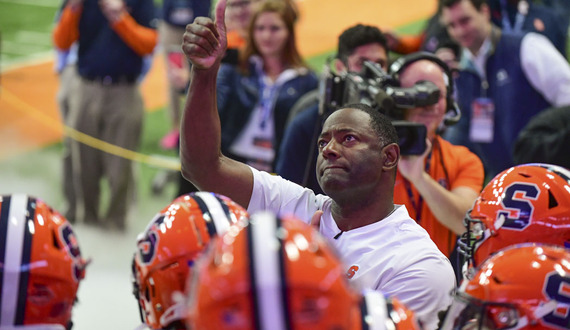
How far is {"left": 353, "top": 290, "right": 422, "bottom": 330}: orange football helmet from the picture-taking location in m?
2.01

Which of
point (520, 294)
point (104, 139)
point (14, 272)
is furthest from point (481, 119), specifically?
point (14, 272)

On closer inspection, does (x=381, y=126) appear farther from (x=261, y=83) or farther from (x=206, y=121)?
(x=261, y=83)

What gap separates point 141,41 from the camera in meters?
6.84

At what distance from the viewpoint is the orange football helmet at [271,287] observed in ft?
5.23

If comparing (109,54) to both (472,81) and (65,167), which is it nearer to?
(65,167)

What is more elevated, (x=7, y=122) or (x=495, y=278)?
(x=495, y=278)

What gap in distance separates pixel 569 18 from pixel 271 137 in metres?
3.14

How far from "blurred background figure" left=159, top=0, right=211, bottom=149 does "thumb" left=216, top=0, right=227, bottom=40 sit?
501 cm

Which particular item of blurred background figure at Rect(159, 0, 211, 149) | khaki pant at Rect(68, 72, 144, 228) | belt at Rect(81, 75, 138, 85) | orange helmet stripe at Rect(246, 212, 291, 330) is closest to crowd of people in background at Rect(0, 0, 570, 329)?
orange helmet stripe at Rect(246, 212, 291, 330)

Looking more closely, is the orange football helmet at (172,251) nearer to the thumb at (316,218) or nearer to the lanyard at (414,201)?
the thumb at (316,218)

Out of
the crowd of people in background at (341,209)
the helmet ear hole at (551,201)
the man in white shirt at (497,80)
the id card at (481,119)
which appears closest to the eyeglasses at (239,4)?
the crowd of people in background at (341,209)

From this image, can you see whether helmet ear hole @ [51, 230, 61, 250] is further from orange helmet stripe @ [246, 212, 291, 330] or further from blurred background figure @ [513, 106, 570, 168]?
blurred background figure @ [513, 106, 570, 168]

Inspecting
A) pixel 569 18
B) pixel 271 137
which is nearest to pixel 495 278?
pixel 271 137

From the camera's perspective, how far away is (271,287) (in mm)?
1594
